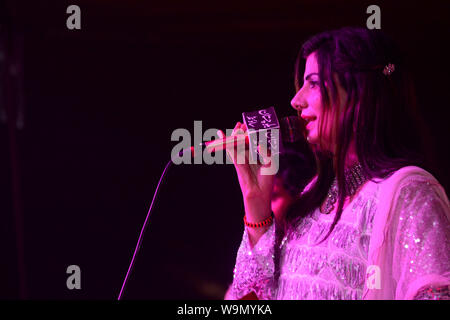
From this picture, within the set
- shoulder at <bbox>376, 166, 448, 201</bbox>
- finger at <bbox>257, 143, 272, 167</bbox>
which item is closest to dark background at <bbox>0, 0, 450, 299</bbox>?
finger at <bbox>257, 143, 272, 167</bbox>

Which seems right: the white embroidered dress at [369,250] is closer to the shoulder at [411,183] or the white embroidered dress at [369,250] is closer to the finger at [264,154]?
the shoulder at [411,183]

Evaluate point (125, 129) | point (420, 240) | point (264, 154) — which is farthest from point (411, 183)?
point (125, 129)

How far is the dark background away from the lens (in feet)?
6.47

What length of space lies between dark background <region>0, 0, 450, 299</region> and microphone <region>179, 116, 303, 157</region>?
74 cm

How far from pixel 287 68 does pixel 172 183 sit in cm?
71

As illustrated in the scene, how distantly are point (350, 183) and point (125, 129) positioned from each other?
1149mm

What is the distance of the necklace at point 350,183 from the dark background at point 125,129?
0.77m

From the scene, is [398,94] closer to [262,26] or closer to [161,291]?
[262,26]

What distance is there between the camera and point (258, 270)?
1.24m

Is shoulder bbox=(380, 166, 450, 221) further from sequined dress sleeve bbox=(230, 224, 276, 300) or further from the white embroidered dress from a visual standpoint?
sequined dress sleeve bbox=(230, 224, 276, 300)

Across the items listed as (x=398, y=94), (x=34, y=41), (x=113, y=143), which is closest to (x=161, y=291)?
(x=113, y=143)

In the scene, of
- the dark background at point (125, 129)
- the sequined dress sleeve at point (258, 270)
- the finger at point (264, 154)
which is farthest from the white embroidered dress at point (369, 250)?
the dark background at point (125, 129)

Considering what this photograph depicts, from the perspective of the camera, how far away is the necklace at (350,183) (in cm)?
119

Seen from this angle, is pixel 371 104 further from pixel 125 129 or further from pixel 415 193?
pixel 125 129
